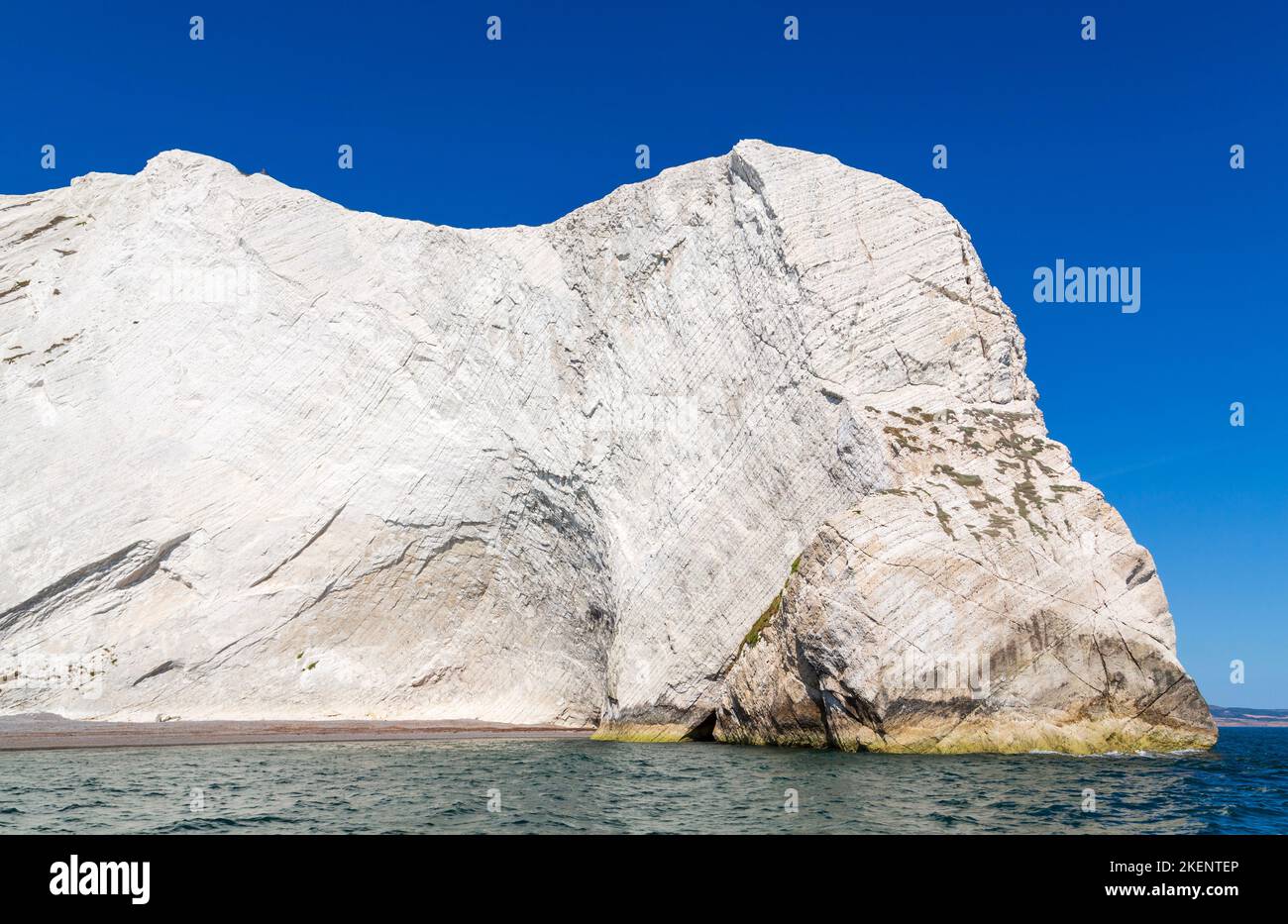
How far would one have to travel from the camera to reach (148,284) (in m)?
38.3

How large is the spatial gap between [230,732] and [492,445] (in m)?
12.6

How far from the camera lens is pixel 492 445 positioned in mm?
37781

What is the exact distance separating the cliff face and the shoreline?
1.60m

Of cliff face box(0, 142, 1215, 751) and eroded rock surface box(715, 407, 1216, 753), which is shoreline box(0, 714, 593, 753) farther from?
eroded rock surface box(715, 407, 1216, 753)

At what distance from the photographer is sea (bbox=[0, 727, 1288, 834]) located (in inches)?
539

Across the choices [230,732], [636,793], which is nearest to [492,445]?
[230,732]

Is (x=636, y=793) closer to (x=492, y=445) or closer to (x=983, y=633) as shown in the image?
(x=983, y=633)

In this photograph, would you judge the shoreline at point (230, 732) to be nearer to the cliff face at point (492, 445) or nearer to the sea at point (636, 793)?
the cliff face at point (492, 445)

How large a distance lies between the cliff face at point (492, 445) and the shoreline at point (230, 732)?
5.26ft

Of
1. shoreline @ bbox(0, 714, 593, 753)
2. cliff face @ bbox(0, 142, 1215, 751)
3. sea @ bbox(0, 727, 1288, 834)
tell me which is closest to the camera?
sea @ bbox(0, 727, 1288, 834)

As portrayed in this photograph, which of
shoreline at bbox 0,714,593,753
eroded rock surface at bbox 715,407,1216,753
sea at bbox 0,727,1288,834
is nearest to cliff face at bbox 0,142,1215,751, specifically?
eroded rock surface at bbox 715,407,1216,753

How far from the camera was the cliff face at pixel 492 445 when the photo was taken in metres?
30.5

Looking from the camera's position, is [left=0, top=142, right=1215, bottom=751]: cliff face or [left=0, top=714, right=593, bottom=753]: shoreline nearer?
[left=0, top=714, right=593, bottom=753]: shoreline
